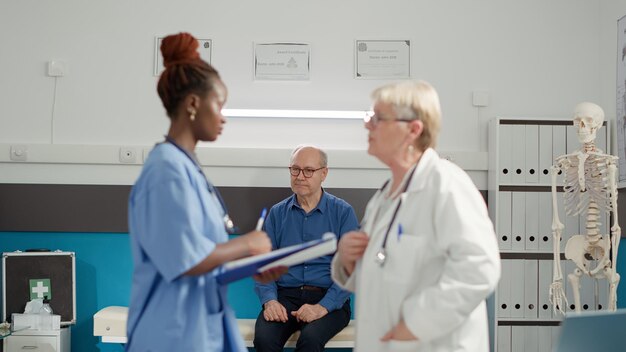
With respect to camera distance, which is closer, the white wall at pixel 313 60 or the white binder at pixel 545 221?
the white binder at pixel 545 221

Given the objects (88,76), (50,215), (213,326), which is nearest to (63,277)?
(50,215)

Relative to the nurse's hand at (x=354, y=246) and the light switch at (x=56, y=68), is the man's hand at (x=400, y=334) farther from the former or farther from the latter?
the light switch at (x=56, y=68)

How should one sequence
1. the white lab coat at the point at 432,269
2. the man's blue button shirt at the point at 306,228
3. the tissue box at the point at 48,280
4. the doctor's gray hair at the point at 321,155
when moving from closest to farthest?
the white lab coat at the point at 432,269, the man's blue button shirt at the point at 306,228, the doctor's gray hair at the point at 321,155, the tissue box at the point at 48,280

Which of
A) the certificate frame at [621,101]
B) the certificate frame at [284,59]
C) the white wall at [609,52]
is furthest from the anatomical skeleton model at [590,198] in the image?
the certificate frame at [284,59]

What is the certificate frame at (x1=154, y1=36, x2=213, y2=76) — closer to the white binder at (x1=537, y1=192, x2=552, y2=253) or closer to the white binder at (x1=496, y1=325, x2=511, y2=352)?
the white binder at (x1=537, y1=192, x2=552, y2=253)

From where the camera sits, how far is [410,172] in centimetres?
214

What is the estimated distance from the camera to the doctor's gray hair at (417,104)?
2137mm

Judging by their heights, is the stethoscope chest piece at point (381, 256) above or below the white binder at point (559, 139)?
below

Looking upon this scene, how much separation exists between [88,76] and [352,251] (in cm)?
296

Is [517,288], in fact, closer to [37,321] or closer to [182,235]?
[37,321]

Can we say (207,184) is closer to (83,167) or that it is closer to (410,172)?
(410,172)

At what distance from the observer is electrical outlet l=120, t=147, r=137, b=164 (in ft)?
15.0

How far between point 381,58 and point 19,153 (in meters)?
2.16

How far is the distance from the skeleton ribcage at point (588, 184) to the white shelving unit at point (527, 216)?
0.46 metres
